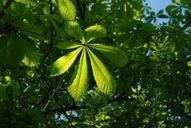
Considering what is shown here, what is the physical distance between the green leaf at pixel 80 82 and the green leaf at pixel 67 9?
0.95 feet

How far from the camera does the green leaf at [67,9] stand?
8.21ft

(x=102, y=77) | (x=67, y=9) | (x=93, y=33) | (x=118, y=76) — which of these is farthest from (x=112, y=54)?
(x=118, y=76)

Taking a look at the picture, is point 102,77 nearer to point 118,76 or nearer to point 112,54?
point 112,54

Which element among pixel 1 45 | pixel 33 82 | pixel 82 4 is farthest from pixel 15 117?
pixel 82 4

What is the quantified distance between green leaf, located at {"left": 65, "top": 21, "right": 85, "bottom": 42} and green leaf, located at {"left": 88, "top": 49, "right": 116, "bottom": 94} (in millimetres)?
118

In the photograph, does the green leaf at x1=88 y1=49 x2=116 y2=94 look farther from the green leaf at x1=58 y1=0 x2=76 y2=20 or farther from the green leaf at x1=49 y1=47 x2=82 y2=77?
the green leaf at x1=58 y1=0 x2=76 y2=20

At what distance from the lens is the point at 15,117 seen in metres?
4.05

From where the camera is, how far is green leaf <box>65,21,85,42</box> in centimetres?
241

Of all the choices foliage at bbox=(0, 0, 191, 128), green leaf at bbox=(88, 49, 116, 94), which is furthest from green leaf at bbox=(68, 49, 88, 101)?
foliage at bbox=(0, 0, 191, 128)

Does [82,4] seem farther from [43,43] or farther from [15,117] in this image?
[15,117]

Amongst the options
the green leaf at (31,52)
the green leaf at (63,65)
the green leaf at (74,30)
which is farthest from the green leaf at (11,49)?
the green leaf at (74,30)

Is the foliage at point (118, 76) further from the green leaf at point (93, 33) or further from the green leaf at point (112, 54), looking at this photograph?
the green leaf at point (112, 54)

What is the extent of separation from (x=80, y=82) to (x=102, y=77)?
0.43 feet

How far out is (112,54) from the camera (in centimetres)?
231
